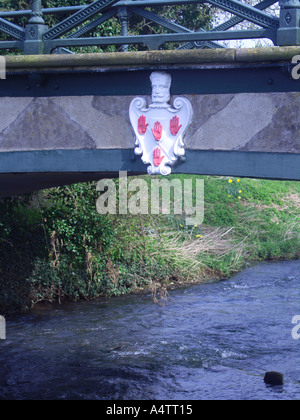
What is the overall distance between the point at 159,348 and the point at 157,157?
562 cm

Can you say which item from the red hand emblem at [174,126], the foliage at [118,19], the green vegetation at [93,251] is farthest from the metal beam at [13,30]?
the foliage at [118,19]

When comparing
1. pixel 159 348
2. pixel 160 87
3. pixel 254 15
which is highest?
pixel 254 15

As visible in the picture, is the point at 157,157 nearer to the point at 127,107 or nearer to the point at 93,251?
the point at 127,107

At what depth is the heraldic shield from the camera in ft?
19.6

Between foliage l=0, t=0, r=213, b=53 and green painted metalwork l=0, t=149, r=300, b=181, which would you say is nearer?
green painted metalwork l=0, t=149, r=300, b=181

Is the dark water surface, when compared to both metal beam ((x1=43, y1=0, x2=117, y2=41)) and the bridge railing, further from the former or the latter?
metal beam ((x1=43, y1=0, x2=117, y2=41))

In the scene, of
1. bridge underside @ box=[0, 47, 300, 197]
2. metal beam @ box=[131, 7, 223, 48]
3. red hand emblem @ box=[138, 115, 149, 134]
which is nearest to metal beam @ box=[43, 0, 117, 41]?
metal beam @ box=[131, 7, 223, 48]

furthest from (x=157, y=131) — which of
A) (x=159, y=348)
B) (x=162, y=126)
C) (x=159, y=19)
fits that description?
(x=159, y=348)

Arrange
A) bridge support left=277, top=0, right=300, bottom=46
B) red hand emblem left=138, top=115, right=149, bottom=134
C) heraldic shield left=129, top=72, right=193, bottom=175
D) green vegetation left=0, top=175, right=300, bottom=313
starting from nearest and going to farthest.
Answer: bridge support left=277, top=0, right=300, bottom=46 < heraldic shield left=129, top=72, right=193, bottom=175 < red hand emblem left=138, top=115, right=149, bottom=134 < green vegetation left=0, top=175, right=300, bottom=313

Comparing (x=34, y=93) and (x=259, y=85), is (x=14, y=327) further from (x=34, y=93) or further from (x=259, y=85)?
(x=259, y=85)

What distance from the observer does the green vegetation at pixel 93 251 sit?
13.4 m

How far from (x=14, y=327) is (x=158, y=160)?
7.24 metres

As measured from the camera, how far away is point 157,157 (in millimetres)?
6031

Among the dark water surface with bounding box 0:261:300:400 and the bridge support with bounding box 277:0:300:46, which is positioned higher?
the bridge support with bounding box 277:0:300:46
